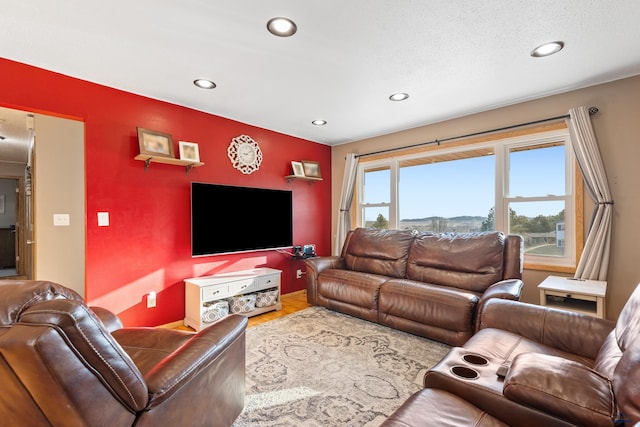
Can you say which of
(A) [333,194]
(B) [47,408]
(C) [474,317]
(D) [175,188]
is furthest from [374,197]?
(B) [47,408]

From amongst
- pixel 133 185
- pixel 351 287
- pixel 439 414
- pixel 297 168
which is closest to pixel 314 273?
pixel 351 287

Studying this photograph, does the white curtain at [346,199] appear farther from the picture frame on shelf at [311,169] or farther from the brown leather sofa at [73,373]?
the brown leather sofa at [73,373]

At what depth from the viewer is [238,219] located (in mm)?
3516

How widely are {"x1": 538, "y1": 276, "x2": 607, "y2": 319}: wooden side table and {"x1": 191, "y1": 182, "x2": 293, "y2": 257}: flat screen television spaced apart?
2901 millimetres

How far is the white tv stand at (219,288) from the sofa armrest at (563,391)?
2.63 metres

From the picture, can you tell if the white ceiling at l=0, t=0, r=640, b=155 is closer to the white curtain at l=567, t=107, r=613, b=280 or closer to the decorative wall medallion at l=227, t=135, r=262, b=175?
the white curtain at l=567, t=107, r=613, b=280

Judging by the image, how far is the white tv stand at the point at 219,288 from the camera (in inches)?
116

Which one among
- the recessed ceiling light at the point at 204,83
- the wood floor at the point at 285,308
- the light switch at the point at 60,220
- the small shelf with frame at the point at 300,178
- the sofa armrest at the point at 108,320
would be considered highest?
the recessed ceiling light at the point at 204,83

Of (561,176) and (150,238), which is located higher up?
(561,176)

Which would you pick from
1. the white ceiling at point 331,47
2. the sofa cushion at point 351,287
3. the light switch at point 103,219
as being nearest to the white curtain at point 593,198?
the white ceiling at point 331,47

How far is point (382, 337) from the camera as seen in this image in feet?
8.99

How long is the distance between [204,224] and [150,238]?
54cm

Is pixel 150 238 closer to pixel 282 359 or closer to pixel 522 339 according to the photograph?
pixel 282 359

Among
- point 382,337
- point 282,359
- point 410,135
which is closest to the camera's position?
point 282,359
